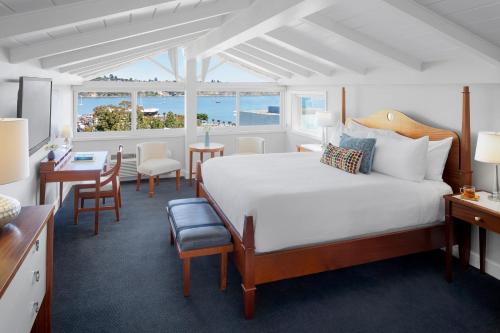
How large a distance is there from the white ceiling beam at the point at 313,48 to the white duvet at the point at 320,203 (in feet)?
5.82

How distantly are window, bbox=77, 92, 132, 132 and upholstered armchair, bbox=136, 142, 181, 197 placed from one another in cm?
101

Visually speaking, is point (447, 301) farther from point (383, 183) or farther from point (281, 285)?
point (281, 285)

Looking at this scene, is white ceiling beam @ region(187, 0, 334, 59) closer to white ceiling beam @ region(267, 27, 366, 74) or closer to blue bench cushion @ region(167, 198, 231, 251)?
white ceiling beam @ region(267, 27, 366, 74)

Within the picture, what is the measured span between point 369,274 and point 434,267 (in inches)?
26.4

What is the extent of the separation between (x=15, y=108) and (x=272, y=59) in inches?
162

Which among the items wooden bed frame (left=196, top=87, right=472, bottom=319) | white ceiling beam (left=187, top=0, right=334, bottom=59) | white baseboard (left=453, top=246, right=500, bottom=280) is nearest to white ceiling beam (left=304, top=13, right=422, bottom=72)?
white ceiling beam (left=187, top=0, right=334, bottom=59)

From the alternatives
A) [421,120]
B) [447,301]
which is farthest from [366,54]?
[447,301]

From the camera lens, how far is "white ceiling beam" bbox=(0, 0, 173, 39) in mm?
2074

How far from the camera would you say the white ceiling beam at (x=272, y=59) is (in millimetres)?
6078

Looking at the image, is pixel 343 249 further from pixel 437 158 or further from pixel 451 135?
pixel 451 135

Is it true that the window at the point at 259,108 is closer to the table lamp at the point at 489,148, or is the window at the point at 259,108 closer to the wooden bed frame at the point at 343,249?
the wooden bed frame at the point at 343,249

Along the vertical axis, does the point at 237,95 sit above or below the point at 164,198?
above

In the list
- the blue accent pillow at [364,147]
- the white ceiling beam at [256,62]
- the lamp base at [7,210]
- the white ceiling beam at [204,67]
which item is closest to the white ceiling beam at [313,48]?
the blue accent pillow at [364,147]

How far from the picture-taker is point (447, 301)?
285 cm
